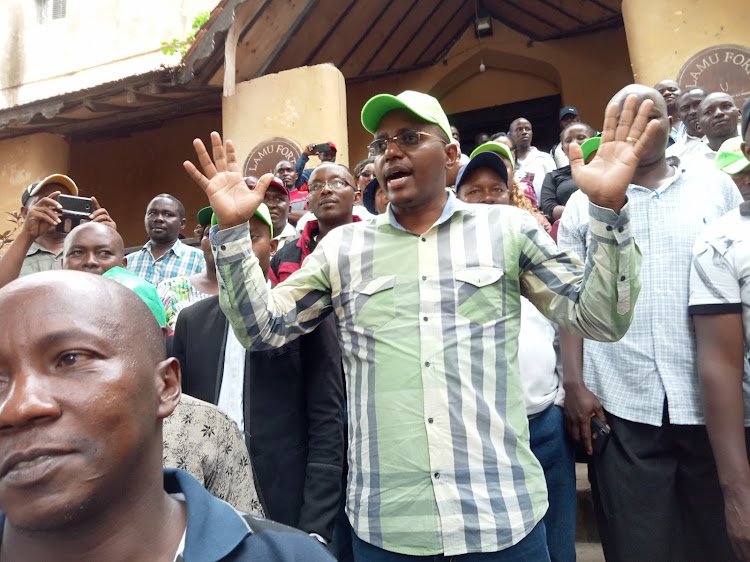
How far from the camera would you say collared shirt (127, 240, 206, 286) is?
4.31 meters

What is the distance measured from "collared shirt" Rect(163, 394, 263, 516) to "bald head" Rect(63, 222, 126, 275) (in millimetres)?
1396

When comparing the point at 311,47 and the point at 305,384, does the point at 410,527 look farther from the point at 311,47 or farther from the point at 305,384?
the point at 311,47

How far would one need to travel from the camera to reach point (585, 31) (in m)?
9.28

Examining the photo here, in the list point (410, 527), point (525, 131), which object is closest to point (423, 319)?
point (410, 527)

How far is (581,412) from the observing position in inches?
90.6

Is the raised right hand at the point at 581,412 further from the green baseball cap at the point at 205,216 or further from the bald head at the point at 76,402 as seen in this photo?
the green baseball cap at the point at 205,216

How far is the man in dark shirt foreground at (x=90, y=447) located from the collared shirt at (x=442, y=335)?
643mm

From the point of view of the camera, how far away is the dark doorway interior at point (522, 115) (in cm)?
999

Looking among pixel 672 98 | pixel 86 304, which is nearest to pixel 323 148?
pixel 672 98

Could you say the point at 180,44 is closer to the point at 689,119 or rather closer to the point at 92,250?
the point at 92,250

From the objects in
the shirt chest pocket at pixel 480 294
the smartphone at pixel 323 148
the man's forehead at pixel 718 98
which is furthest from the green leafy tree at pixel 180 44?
the shirt chest pocket at pixel 480 294

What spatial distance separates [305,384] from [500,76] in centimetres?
925

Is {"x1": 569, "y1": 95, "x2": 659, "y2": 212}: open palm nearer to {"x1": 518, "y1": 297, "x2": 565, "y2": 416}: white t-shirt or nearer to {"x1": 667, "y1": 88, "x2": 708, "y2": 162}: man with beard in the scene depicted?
{"x1": 518, "y1": 297, "x2": 565, "y2": 416}: white t-shirt

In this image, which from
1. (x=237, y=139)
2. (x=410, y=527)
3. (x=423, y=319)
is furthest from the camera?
(x=237, y=139)
